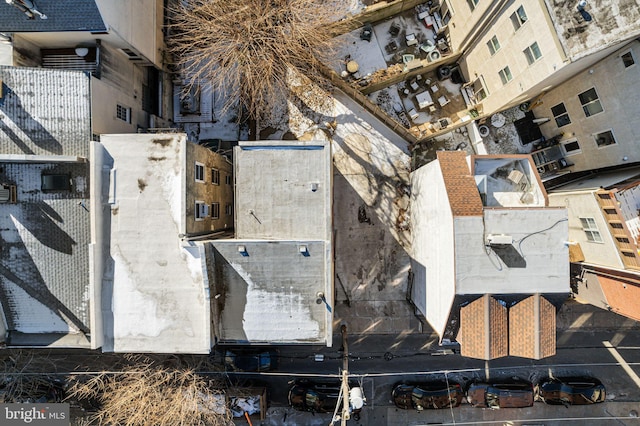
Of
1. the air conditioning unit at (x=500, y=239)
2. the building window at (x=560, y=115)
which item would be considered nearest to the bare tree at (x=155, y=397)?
the air conditioning unit at (x=500, y=239)

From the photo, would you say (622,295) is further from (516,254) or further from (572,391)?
(572,391)

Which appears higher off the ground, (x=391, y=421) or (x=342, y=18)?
(x=342, y=18)

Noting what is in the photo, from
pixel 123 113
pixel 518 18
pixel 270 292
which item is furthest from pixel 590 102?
pixel 123 113

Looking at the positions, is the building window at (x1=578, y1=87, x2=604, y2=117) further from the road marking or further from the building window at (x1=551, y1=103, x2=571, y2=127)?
the road marking

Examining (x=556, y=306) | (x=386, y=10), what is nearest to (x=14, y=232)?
(x=386, y=10)

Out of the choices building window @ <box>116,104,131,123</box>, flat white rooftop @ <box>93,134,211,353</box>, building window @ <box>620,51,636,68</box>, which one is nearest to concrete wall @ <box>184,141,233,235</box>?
flat white rooftop @ <box>93,134,211,353</box>

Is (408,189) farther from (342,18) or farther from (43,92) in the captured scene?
(43,92)
